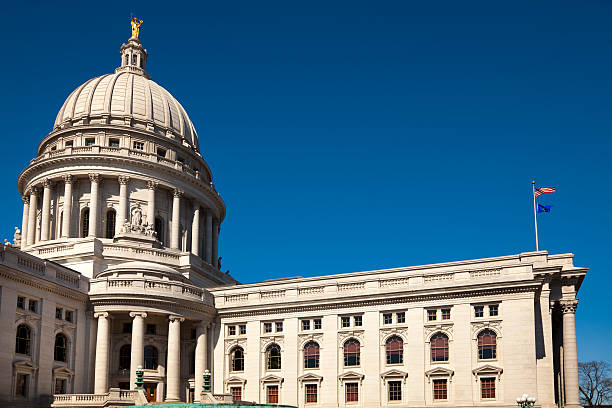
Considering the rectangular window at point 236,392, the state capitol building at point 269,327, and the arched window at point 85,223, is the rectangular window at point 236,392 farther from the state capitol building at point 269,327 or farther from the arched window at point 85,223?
the arched window at point 85,223

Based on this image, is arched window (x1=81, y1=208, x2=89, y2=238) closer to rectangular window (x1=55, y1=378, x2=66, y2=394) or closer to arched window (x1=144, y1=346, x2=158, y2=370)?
arched window (x1=144, y1=346, x2=158, y2=370)

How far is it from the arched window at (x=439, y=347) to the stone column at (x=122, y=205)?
3869 cm

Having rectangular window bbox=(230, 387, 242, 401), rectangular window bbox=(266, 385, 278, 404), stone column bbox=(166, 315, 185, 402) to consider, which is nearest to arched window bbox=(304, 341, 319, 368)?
rectangular window bbox=(266, 385, 278, 404)

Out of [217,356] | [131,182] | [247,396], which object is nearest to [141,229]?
[131,182]

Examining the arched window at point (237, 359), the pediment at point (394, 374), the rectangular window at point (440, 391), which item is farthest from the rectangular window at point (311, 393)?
the rectangular window at point (440, 391)

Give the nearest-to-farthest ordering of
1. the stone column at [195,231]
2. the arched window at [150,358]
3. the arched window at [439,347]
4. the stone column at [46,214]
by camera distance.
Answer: the arched window at [439,347], the arched window at [150,358], the stone column at [46,214], the stone column at [195,231]

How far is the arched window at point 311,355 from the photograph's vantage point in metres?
70.6

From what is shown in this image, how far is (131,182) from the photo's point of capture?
86.7 meters

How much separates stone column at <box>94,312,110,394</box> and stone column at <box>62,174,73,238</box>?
1940 cm

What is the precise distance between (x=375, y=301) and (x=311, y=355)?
851 cm

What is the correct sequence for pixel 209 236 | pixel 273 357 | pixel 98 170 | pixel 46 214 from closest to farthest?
pixel 273 357, pixel 98 170, pixel 46 214, pixel 209 236

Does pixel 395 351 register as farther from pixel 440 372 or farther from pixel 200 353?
pixel 200 353

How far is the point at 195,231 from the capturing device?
92.1 m

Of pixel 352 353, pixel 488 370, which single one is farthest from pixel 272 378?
pixel 488 370
